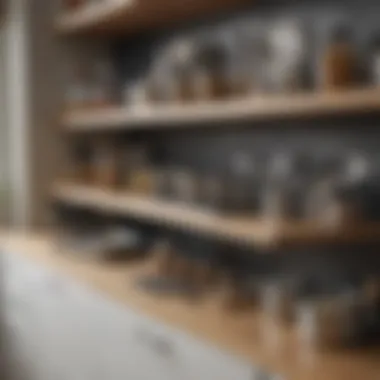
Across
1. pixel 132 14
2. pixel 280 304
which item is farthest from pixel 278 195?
pixel 132 14

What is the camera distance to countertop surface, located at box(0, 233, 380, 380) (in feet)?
5.63

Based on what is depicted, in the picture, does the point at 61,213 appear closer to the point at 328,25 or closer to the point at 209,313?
the point at 209,313

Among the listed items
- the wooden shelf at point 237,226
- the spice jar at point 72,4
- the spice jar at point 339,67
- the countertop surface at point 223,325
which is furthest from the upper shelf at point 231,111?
the countertop surface at point 223,325

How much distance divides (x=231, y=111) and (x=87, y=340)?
2.95ft

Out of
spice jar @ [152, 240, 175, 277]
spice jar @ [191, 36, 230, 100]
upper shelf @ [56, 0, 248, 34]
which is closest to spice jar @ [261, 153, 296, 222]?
spice jar @ [191, 36, 230, 100]

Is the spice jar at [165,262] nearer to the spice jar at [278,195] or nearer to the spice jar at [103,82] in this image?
the spice jar at [278,195]

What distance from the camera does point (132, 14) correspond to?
289 centimetres

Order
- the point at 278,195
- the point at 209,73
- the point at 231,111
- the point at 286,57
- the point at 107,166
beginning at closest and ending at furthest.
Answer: the point at 278,195, the point at 286,57, the point at 231,111, the point at 209,73, the point at 107,166

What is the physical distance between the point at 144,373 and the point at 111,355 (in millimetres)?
237

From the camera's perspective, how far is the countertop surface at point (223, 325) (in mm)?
1716

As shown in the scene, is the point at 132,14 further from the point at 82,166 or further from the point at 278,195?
the point at 278,195

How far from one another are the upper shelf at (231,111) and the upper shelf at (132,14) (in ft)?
1.11

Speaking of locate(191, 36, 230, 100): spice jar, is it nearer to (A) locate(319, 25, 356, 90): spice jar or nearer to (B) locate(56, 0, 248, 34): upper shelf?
(B) locate(56, 0, 248, 34): upper shelf

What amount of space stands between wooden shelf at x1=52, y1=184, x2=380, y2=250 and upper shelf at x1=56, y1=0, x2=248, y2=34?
2.16 ft
